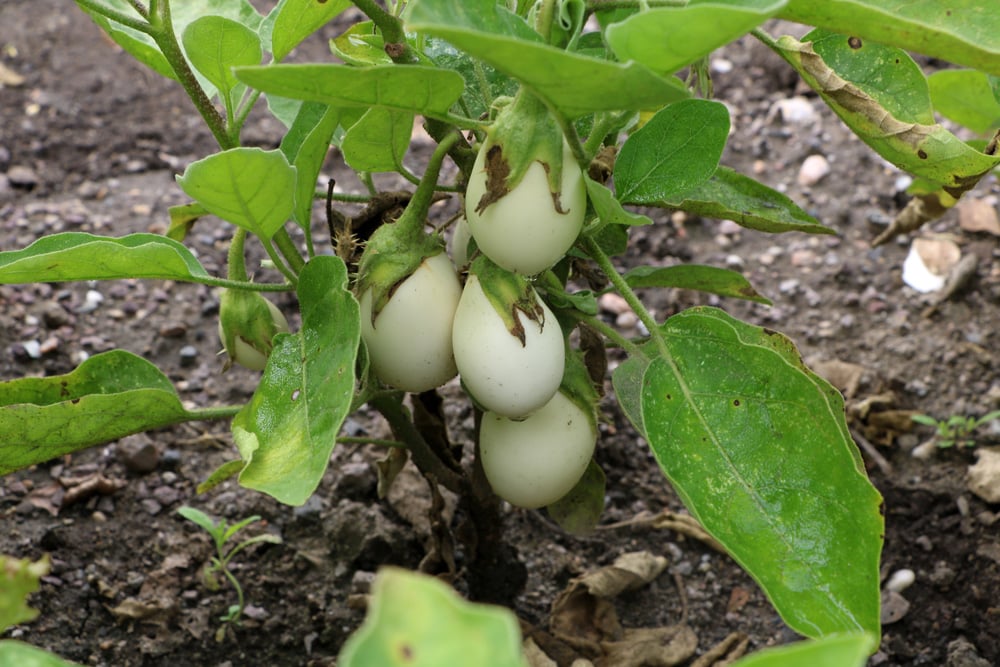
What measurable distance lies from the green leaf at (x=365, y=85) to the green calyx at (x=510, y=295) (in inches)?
5.1

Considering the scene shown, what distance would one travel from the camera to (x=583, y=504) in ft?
3.64

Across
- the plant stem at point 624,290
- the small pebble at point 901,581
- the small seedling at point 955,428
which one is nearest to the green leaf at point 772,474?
the plant stem at point 624,290

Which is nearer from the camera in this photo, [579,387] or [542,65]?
[542,65]

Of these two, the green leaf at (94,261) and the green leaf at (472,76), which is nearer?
the green leaf at (94,261)

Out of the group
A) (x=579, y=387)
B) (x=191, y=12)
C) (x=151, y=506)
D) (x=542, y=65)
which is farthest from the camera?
(x=151, y=506)

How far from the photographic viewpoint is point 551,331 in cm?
82

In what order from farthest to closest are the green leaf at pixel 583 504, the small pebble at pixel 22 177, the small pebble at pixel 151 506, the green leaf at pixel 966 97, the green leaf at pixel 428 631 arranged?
the small pebble at pixel 22 177 < the small pebble at pixel 151 506 < the green leaf at pixel 966 97 < the green leaf at pixel 583 504 < the green leaf at pixel 428 631

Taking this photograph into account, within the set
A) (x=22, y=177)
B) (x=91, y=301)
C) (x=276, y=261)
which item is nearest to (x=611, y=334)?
(x=276, y=261)

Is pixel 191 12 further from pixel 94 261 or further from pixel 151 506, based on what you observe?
pixel 151 506

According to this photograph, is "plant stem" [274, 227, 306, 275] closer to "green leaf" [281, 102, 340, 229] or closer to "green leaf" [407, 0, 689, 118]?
"green leaf" [281, 102, 340, 229]

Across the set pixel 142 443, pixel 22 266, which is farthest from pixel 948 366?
pixel 22 266

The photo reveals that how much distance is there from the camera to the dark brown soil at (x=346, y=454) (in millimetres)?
1266

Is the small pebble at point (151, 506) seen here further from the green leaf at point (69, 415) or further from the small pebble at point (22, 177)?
the small pebble at point (22, 177)

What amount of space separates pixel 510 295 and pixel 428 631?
0.44m
